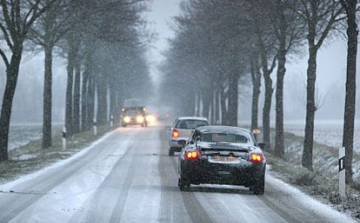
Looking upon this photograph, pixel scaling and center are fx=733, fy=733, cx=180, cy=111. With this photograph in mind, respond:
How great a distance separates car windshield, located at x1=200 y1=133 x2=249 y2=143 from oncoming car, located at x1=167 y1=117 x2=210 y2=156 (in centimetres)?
1141

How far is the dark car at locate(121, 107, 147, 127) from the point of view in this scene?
2405 inches

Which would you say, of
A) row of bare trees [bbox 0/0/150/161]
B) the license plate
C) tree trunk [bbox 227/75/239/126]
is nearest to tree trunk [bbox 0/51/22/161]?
row of bare trees [bbox 0/0/150/161]

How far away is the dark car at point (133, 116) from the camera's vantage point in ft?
200

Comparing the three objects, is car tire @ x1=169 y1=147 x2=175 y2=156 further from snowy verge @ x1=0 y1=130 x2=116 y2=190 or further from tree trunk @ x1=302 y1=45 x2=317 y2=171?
tree trunk @ x1=302 y1=45 x2=317 y2=171

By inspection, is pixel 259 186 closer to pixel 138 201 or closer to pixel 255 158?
pixel 255 158

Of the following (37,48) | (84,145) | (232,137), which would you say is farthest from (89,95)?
(232,137)

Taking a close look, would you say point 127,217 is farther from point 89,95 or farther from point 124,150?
point 89,95

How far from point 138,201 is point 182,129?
592 inches

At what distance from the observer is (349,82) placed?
67.1ft

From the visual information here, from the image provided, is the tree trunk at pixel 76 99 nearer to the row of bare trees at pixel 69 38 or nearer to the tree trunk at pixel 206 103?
the row of bare trees at pixel 69 38

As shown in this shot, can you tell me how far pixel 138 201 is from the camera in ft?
41.5

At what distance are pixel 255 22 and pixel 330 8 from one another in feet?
12.0

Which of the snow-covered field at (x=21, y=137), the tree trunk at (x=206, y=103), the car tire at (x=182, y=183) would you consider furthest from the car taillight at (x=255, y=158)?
the tree trunk at (x=206, y=103)

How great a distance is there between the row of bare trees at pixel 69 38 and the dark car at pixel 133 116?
312 cm
